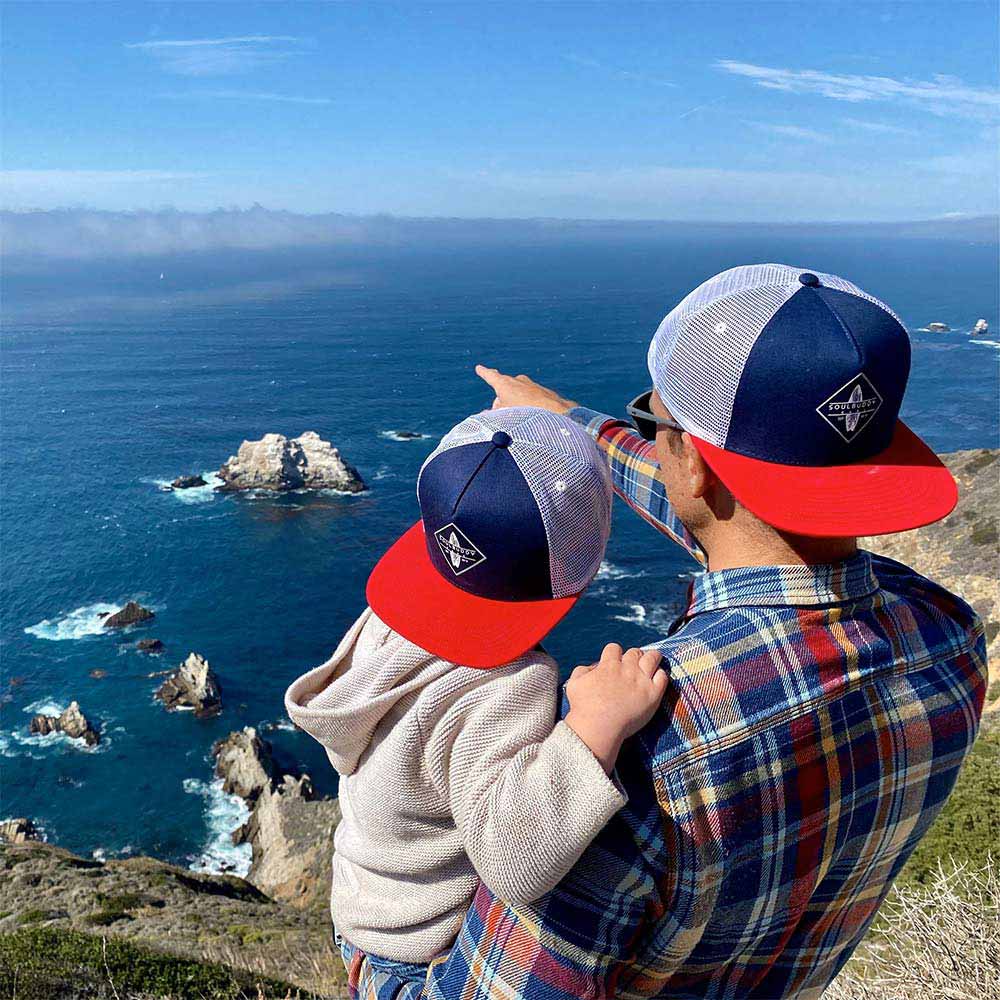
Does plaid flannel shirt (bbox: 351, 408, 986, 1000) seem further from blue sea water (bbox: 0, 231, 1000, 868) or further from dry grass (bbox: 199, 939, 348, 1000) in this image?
blue sea water (bbox: 0, 231, 1000, 868)

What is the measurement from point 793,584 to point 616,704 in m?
0.56

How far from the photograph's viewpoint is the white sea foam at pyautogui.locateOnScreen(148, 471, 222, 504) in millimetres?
72188

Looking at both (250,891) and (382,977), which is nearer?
(382,977)

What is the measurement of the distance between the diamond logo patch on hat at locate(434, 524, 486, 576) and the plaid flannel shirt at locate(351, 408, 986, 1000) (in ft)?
2.15

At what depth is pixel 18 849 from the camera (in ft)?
101

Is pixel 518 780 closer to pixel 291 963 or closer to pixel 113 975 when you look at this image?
pixel 113 975

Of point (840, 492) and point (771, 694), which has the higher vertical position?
point (840, 492)

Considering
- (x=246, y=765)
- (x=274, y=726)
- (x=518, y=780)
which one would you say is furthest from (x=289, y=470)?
(x=518, y=780)

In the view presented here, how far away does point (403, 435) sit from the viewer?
8569cm

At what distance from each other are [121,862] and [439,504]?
1306 inches

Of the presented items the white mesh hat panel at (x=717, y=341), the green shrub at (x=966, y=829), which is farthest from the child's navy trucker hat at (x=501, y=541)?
the green shrub at (x=966, y=829)

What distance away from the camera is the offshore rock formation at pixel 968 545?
42562 mm

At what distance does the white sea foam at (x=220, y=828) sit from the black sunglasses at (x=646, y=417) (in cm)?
Result: 3752

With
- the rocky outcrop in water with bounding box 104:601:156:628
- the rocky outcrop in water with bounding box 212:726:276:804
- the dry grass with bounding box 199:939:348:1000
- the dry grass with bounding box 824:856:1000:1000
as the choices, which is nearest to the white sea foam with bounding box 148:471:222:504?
the rocky outcrop in water with bounding box 104:601:156:628
